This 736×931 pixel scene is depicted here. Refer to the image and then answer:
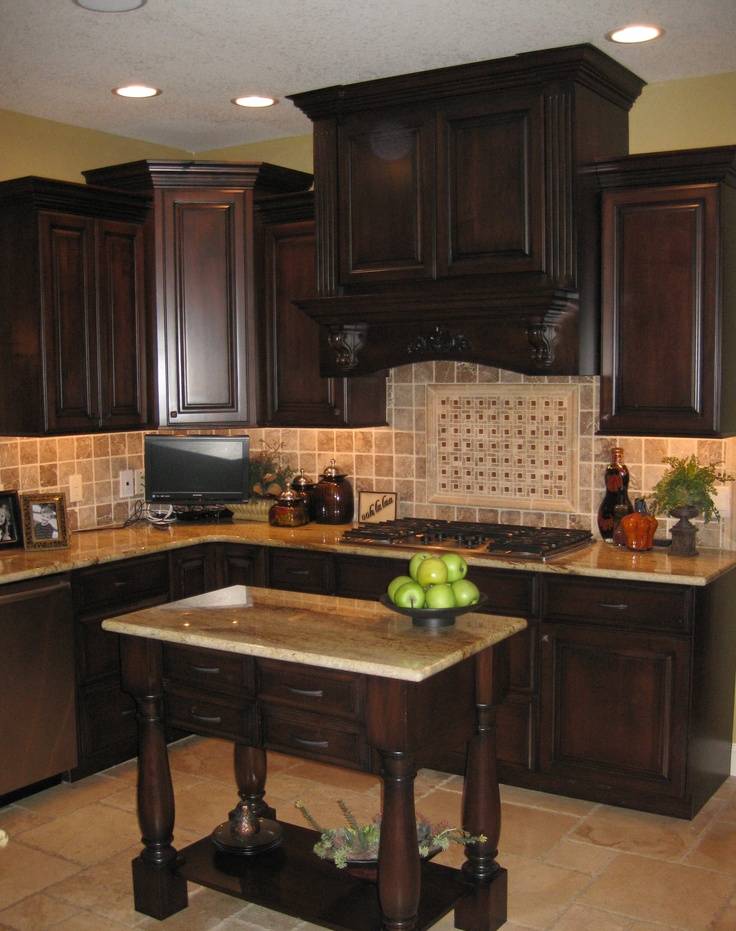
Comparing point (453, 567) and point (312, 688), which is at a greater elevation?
point (453, 567)

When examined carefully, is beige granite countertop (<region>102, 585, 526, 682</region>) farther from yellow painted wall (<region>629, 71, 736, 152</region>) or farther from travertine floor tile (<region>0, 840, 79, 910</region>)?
yellow painted wall (<region>629, 71, 736, 152</region>)

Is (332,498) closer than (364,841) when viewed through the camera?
No

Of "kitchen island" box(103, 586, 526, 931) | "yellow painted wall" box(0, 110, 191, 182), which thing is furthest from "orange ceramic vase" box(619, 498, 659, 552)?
"yellow painted wall" box(0, 110, 191, 182)

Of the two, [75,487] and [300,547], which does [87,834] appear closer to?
[300,547]

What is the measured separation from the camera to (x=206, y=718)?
3006 millimetres

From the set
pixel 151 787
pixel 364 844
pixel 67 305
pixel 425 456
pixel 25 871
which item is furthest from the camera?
pixel 425 456

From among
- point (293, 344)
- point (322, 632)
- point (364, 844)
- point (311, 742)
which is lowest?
point (364, 844)

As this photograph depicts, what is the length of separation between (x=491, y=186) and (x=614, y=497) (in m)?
1.33

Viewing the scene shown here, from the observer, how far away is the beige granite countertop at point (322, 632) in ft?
8.60

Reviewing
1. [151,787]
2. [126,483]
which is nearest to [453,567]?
[151,787]

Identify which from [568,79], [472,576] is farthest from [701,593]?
[568,79]

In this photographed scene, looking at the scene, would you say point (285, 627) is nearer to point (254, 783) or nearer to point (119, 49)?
point (254, 783)

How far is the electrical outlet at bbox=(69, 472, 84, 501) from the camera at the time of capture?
4945mm

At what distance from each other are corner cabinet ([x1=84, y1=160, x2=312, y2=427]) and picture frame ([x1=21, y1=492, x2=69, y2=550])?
685mm
